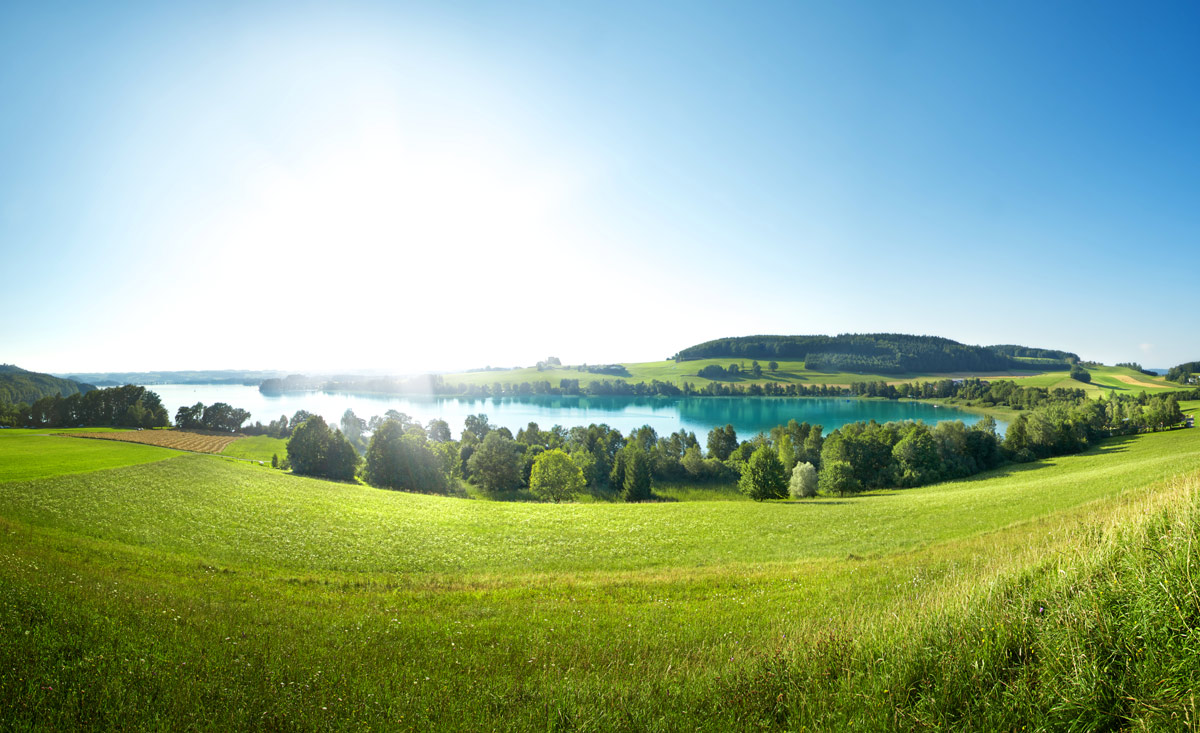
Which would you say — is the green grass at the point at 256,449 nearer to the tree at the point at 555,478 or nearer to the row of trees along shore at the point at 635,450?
the row of trees along shore at the point at 635,450

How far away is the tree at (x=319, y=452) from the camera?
1689 inches

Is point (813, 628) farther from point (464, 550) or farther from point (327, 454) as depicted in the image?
point (327, 454)

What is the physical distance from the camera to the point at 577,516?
24406mm

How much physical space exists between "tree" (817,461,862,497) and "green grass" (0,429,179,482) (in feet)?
181

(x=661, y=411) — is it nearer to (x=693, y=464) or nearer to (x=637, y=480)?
(x=693, y=464)

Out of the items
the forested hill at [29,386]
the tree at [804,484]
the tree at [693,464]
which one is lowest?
the tree at [693,464]

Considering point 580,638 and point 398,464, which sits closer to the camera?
point 580,638

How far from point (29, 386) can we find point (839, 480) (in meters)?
105

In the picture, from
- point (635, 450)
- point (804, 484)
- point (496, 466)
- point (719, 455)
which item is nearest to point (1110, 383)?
point (719, 455)

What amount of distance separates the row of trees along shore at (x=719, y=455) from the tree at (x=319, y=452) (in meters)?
0.10

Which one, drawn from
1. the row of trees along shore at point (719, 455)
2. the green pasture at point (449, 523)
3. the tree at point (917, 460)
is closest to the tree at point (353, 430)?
the row of trees along shore at point (719, 455)

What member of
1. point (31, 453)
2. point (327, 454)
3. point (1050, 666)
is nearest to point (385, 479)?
point (327, 454)

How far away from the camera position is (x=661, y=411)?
159625 millimetres

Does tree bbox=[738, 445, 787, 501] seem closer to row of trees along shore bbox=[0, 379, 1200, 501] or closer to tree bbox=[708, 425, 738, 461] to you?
row of trees along shore bbox=[0, 379, 1200, 501]
